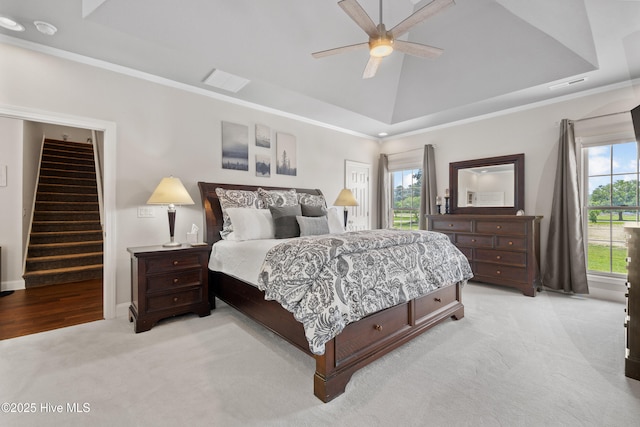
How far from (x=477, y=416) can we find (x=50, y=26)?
427 cm

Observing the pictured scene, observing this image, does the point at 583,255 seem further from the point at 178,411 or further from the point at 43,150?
the point at 43,150

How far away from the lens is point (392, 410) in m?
1.60

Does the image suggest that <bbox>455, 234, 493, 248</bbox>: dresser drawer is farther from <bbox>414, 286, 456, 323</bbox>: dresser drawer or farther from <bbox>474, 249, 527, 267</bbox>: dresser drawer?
<bbox>414, 286, 456, 323</bbox>: dresser drawer

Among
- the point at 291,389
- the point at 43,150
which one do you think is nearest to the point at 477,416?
the point at 291,389

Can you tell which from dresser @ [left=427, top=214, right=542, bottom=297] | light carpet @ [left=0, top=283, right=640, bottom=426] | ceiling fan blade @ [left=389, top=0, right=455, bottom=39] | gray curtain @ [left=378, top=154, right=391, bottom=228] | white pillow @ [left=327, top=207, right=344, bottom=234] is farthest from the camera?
gray curtain @ [left=378, top=154, right=391, bottom=228]

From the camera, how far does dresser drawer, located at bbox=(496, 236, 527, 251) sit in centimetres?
375

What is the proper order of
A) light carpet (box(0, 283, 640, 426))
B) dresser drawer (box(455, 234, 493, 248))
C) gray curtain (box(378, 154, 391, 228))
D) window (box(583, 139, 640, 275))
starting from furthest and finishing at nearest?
1. gray curtain (box(378, 154, 391, 228))
2. dresser drawer (box(455, 234, 493, 248))
3. window (box(583, 139, 640, 275))
4. light carpet (box(0, 283, 640, 426))

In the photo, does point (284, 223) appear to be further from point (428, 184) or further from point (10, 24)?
point (428, 184)

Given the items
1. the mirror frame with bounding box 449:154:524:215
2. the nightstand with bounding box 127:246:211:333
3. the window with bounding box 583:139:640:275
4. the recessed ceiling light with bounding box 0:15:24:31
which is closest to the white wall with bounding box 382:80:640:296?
the mirror frame with bounding box 449:154:524:215

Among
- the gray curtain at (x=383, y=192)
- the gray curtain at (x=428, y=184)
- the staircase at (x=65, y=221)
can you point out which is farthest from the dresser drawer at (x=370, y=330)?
the staircase at (x=65, y=221)

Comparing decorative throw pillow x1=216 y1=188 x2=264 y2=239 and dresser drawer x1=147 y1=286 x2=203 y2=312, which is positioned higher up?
decorative throw pillow x1=216 y1=188 x2=264 y2=239

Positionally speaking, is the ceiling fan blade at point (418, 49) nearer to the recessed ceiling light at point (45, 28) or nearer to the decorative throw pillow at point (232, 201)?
the decorative throw pillow at point (232, 201)

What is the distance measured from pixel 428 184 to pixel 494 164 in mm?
1064

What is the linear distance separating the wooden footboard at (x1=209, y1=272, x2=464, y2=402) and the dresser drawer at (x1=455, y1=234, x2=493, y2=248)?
1.51 m
